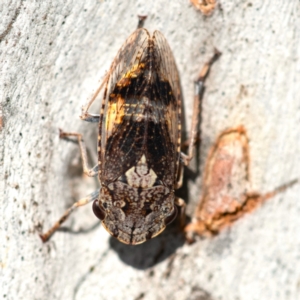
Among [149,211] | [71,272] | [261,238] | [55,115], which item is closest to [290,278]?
[261,238]

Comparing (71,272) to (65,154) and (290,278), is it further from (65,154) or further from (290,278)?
(290,278)

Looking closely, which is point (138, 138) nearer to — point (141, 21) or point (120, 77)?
point (120, 77)

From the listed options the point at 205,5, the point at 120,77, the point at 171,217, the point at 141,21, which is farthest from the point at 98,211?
the point at 205,5

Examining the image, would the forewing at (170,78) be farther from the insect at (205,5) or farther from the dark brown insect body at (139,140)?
the insect at (205,5)

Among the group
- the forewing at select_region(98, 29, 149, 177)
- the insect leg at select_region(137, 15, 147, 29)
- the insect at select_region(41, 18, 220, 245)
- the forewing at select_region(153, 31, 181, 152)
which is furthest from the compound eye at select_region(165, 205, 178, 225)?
the insect leg at select_region(137, 15, 147, 29)

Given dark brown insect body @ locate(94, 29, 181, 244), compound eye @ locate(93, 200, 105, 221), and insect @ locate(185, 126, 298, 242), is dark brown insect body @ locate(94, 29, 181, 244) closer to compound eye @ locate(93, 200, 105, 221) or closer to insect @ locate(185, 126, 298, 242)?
A: compound eye @ locate(93, 200, 105, 221)

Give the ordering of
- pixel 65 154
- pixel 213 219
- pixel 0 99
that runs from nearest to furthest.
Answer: pixel 0 99 < pixel 65 154 < pixel 213 219
